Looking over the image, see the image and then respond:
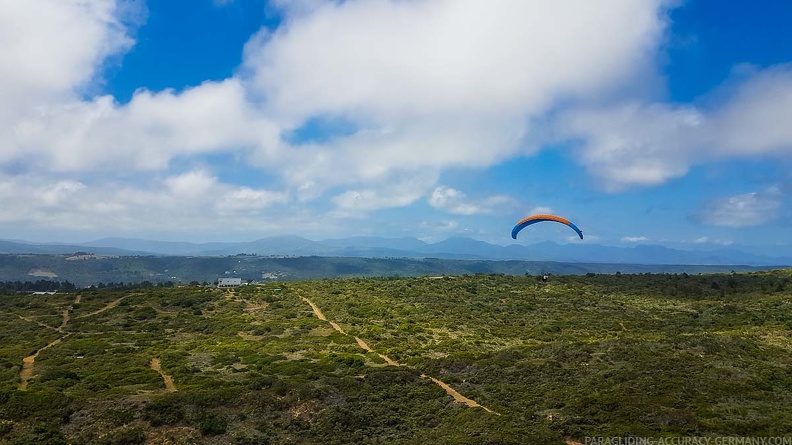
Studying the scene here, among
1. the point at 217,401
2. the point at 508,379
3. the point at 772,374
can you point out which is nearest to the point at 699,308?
the point at 772,374

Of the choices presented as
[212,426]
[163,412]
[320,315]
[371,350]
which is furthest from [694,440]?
[320,315]

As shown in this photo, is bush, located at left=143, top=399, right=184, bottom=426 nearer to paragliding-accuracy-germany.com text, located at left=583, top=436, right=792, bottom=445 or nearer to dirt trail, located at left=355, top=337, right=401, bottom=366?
dirt trail, located at left=355, top=337, right=401, bottom=366

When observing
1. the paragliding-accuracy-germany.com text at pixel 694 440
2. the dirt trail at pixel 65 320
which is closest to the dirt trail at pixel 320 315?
the dirt trail at pixel 65 320

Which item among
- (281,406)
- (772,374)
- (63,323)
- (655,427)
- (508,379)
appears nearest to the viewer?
(655,427)

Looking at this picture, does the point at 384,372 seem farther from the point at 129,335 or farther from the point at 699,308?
the point at 699,308

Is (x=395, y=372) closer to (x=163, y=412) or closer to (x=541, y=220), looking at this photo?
(x=163, y=412)
